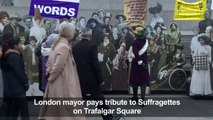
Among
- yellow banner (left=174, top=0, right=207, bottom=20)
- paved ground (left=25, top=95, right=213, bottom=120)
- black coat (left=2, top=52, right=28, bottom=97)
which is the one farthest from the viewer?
yellow banner (left=174, top=0, right=207, bottom=20)

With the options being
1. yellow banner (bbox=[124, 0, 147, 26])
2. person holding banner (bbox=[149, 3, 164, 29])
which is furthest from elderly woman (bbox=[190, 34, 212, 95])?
yellow banner (bbox=[124, 0, 147, 26])

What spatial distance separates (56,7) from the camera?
10156mm

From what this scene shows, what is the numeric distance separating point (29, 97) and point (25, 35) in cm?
140

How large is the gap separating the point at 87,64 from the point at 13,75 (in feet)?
3.84

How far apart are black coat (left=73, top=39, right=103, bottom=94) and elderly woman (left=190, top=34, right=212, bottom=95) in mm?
4234

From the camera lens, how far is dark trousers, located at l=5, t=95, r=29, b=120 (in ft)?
26.6

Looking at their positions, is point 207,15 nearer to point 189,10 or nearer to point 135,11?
point 189,10

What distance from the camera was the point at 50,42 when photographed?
8836mm

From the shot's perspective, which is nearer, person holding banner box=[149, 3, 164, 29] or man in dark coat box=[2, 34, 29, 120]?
man in dark coat box=[2, 34, 29, 120]

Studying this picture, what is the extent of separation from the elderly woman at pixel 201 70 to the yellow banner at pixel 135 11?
1.41 meters

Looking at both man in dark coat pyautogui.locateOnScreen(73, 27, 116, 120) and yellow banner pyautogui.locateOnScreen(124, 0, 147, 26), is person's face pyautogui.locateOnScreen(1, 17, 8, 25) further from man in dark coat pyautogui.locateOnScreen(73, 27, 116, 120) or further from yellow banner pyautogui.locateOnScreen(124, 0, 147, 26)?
man in dark coat pyautogui.locateOnScreen(73, 27, 116, 120)

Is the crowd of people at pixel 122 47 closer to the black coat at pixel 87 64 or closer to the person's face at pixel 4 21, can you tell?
the person's face at pixel 4 21

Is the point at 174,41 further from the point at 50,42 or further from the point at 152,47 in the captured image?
the point at 50,42

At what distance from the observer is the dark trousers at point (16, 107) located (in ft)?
26.6
